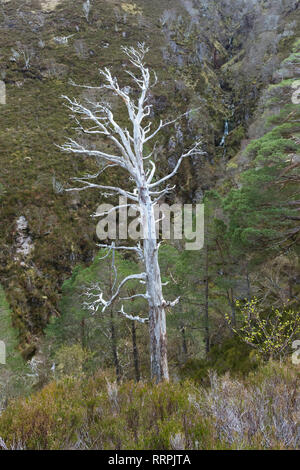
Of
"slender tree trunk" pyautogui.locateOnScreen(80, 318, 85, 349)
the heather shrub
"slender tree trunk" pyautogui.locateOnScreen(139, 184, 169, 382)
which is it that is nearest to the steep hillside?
"slender tree trunk" pyautogui.locateOnScreen(80, 318, 85, 349)

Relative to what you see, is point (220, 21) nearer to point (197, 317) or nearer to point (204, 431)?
point (197, 317)

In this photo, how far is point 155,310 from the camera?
20.3 ft

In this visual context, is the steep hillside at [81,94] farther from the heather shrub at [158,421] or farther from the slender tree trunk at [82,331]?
the heather shrub at [158,421]

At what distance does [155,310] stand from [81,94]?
34.4 m

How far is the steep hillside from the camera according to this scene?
2050 cm

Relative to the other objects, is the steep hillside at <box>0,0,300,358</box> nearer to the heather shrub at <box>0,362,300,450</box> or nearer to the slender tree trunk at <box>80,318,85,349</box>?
the slender tree trunk at <box>80,318,85,349</box>

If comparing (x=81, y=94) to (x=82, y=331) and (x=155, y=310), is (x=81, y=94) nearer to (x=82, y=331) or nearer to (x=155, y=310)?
(x=82, y=331)

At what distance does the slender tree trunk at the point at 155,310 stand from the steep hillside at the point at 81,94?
763cm

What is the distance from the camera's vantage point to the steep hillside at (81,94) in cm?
2050

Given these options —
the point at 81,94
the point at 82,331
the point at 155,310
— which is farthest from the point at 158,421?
the point at 81,94

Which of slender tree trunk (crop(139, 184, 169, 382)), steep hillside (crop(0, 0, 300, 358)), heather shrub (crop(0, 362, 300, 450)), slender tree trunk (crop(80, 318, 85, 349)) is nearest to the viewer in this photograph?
heather shrub (crop(0, 362, 300, 450))

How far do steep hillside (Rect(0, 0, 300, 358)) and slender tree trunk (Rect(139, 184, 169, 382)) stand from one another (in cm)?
763

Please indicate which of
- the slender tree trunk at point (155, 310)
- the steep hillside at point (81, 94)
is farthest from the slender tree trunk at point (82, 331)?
the slender tree trunk at point (155, 310)

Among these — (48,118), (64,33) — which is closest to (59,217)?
(48,118)
